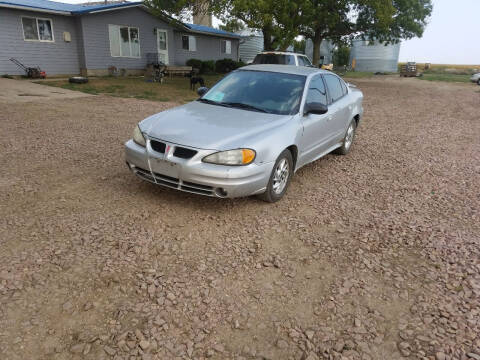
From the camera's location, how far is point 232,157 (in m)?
3.80

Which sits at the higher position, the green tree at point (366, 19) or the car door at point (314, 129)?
the green tree at point (366, 19)

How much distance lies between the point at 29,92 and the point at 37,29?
6456mm

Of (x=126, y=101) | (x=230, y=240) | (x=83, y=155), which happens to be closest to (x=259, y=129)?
(x=230, y=240)

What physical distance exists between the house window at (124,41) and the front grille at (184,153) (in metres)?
18.5

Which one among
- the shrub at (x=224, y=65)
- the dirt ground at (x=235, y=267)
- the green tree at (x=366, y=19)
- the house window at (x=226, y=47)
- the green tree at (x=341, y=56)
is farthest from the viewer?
the green tree at (x=341, y=56)

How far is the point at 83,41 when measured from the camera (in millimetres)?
18328

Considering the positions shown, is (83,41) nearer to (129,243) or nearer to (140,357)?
(129,243)

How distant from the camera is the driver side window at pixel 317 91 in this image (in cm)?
505

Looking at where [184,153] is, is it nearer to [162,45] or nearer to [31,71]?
[31,71]

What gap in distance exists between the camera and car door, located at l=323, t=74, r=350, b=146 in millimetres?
5656

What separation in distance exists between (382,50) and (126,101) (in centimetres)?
3895

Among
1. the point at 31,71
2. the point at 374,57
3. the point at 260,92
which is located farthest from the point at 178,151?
the point at 374,57

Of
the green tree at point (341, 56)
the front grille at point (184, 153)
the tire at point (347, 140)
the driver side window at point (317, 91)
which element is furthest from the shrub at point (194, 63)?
the green tree at point (341, 56)

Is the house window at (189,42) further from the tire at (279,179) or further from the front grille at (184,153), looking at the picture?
the front grille at (184,153)
